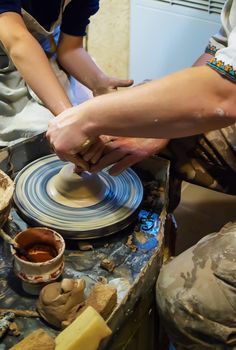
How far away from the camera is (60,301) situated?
104 centimetres

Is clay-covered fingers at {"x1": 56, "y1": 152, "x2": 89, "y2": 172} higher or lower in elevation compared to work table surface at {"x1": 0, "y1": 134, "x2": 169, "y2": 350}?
higher

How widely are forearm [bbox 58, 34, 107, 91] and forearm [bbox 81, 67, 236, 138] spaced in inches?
26.4

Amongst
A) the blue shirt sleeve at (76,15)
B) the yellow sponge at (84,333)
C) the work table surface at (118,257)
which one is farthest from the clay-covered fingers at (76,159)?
the blue shirt sleeve at (76,15)

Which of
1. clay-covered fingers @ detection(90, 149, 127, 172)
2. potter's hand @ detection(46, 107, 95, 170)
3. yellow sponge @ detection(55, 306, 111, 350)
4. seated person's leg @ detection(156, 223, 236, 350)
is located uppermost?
potter's hand @ detection(46, 107, 95, 170)

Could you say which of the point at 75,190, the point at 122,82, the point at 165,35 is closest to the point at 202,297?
the point at 75,190

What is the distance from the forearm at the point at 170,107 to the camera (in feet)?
3.65

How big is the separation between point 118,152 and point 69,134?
0.76 feet

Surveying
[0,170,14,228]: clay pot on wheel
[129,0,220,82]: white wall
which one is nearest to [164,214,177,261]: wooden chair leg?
[0,170,14,228]: clay pot on wheel

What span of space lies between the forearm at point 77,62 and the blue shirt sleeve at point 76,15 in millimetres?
30

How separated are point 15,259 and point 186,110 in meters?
0.54

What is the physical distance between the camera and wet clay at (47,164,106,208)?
137cm

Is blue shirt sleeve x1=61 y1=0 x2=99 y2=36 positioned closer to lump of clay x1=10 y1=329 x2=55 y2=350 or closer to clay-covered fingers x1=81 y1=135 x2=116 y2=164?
clay-covered fingers x1=81 y1=135 x2=116 y2=164

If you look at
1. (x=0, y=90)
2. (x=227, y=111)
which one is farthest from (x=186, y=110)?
(x=0, y=90)

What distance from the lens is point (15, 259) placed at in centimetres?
109
